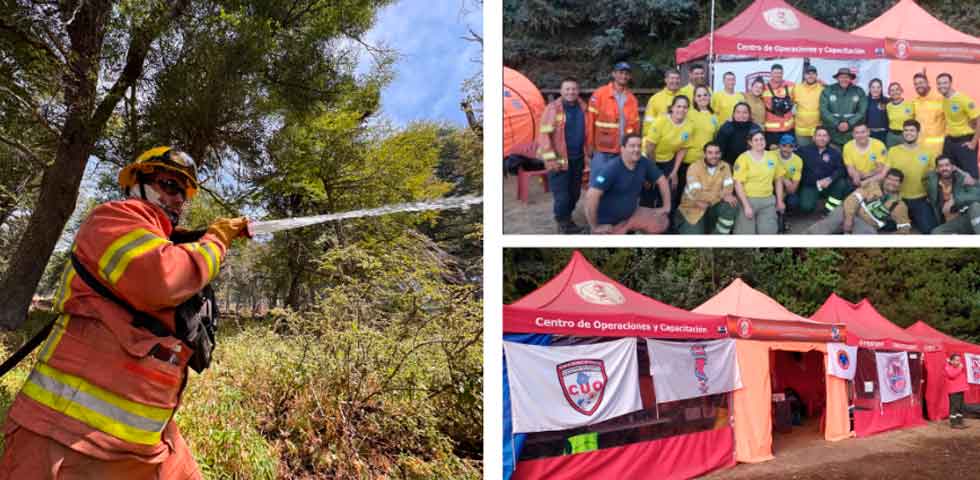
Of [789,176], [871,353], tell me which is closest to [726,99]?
[789,176]

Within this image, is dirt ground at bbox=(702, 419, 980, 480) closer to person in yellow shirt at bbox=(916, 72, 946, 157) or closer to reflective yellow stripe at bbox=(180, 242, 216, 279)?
person in yellow shirt at bbox=(916, 72, 946, 157)

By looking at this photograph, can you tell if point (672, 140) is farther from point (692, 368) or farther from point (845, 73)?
point (692, 368)

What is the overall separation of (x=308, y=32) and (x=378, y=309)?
222 centimetres

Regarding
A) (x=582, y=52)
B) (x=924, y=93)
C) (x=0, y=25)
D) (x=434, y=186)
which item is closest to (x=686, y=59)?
(x=582, y=52)

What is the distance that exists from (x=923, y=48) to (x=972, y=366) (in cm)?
611

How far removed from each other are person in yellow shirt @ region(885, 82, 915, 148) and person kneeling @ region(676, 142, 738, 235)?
51.5 inches

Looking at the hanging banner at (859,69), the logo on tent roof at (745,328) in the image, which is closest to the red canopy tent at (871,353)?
the logo on tent roof at (745,328)

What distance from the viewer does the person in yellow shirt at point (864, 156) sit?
125 inches

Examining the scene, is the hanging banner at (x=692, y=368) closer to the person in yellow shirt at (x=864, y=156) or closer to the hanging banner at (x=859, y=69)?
the person in yellow shirt at (x=864, y=156)

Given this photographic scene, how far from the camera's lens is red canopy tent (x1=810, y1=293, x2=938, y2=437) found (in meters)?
5.62

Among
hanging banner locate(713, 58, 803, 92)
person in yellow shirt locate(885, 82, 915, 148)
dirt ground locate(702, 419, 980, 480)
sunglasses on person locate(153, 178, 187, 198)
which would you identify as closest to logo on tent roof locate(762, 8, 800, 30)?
hanging banner locate(713, 58, 803, 92)

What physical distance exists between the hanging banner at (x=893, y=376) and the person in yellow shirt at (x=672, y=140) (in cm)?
503

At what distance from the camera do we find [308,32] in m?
4.30

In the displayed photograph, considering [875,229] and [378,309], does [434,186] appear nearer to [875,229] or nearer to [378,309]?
[378,309]
